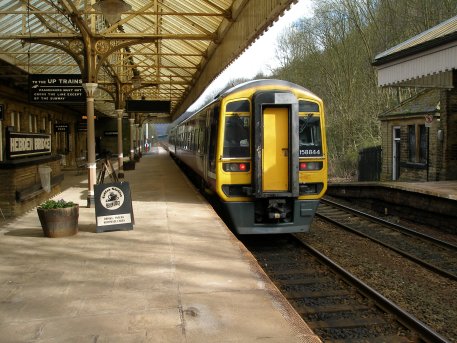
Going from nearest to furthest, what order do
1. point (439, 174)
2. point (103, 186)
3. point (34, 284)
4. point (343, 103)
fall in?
point (34, 284) → point (103, 186) → point (439, 174) → point (343, 103)

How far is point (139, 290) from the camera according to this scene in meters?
4.90

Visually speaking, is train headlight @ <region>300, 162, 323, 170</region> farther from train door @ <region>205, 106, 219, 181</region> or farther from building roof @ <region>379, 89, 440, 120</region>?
building roof @ <region>379, 89, 440, 120</region>

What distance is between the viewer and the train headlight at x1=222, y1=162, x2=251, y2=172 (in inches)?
354

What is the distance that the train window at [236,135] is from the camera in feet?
29.7

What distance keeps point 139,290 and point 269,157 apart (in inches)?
178

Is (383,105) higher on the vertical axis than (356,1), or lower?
lower

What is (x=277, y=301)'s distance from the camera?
457 centimetres

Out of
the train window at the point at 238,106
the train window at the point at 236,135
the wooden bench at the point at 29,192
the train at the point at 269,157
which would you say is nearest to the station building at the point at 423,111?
the train at the point at 269,157

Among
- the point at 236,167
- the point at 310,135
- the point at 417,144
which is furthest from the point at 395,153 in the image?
the point at 236,167

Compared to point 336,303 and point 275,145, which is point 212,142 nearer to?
point 275,145

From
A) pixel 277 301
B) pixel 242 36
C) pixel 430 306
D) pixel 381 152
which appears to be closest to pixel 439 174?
pixel 381 152

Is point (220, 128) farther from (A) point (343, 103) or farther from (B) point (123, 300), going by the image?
(A) point (343, 103)

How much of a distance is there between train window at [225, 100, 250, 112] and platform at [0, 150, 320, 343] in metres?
2.30

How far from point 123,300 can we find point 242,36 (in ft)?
24.6
